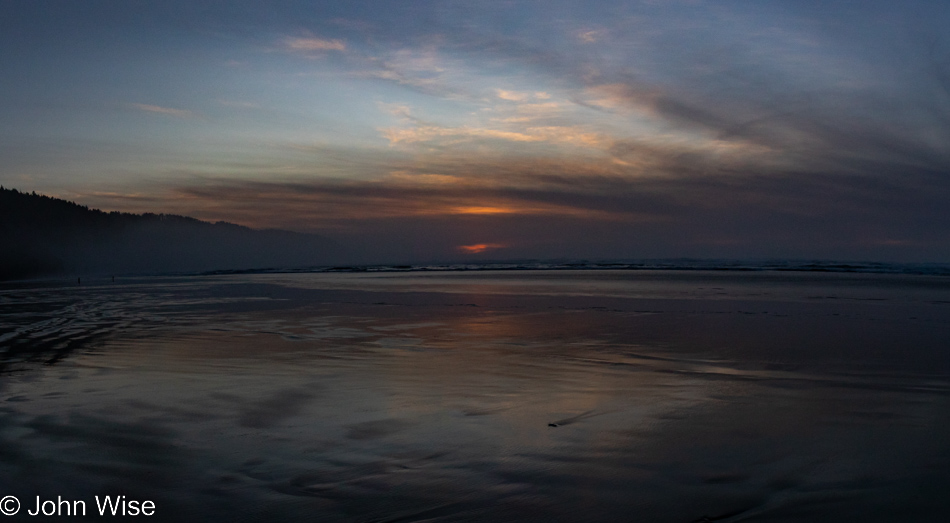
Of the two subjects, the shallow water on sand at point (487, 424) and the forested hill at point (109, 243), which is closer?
the shallow water on sand at point (487, 424)

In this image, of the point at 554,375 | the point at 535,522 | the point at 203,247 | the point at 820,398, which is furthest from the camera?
the point at 203,247

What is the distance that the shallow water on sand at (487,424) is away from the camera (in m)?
3.15

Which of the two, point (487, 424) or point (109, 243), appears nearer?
point (487, 424)

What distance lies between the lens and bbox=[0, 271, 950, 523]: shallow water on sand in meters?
3.15

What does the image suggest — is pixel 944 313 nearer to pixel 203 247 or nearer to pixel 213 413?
pixel 213 413

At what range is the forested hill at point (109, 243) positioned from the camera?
6775cm

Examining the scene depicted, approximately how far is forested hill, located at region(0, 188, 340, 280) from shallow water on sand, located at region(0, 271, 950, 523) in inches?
2174

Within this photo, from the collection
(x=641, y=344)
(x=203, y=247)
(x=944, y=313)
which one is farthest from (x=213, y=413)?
(x=203, y=247)

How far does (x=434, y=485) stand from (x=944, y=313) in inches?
539

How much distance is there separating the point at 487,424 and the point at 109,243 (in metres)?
108

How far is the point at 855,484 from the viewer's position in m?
3.32

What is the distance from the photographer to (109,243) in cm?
9500

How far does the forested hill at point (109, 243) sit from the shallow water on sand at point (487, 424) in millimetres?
55223

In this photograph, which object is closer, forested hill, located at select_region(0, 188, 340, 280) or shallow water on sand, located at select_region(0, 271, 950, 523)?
shallow water on sand, located at select_region(0, 271, 950, 523)
